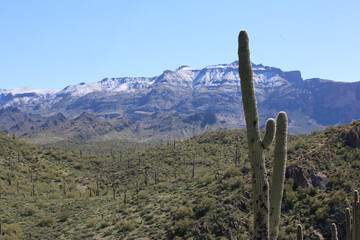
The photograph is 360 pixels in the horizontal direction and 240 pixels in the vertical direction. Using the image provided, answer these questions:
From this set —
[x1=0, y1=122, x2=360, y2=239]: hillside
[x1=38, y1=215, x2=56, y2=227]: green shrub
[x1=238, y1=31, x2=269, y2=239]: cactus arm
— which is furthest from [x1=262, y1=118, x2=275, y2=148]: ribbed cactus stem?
[x1=38, y1=215, x2=56, y2=227]: green shrub

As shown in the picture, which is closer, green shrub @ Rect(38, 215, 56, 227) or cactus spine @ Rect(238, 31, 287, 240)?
cactus spine @ Rect(238, 31, 287, 240)

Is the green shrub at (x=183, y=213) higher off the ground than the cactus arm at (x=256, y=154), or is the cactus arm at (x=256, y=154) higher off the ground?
the cactus arm at (x=256, y=154)

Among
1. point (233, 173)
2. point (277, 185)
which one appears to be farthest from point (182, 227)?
point (277, 185)

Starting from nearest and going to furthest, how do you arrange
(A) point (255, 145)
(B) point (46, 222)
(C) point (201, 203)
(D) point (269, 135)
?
(A) point (255, 145), (D) point (269, 135), (C) point (201, 203), (B) point (46, 222)

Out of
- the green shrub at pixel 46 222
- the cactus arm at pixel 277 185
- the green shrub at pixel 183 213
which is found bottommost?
the green shrub at pixel 46 222

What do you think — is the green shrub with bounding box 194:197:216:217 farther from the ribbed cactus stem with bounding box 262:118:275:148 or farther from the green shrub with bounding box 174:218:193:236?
the ribbed cactus stem with bounding box 262:118:275:148

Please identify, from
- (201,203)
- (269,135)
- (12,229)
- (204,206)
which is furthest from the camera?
(12,229)

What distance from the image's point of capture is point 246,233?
78.9ft

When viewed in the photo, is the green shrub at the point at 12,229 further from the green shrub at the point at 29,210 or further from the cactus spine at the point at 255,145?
the cactus spine at the point at 255,145

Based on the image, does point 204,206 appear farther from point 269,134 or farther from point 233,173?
point 269,134

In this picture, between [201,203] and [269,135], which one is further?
[201,203]

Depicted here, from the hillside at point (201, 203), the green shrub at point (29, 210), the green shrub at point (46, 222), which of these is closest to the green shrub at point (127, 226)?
the hillside at point (201, 203)

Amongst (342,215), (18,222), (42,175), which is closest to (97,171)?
(42,175)

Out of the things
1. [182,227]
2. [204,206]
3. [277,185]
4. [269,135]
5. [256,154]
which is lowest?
[182,227]
